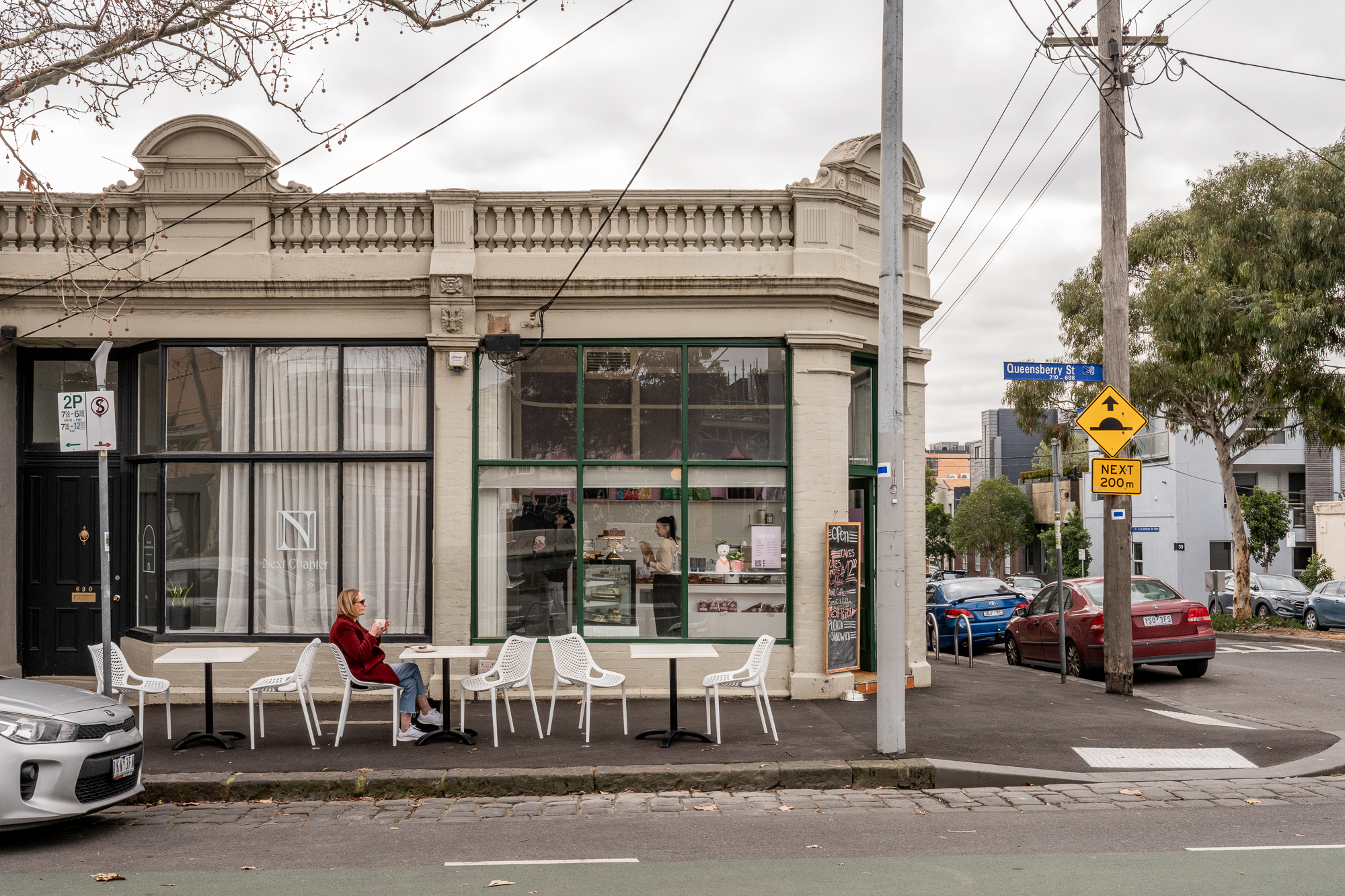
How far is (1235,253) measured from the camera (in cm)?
2245

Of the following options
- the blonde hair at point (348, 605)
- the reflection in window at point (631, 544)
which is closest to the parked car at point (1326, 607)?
the reflection in window at point (631, 544)

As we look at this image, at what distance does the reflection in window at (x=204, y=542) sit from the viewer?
1211cm

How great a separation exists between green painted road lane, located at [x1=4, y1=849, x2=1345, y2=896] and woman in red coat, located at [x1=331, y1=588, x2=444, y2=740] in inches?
127

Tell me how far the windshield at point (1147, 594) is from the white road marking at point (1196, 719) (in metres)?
3.56

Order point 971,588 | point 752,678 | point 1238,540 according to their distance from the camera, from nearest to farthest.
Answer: point 752,678
point 971,588
point 1238,540

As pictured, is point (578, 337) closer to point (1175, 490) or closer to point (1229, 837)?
point (1229, 837)

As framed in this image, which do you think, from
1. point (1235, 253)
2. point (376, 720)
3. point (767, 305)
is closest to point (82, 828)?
point (376, 720)

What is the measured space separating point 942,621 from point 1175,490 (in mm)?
27479

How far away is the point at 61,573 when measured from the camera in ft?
41.2

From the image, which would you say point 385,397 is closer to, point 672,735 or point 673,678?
point 673,678

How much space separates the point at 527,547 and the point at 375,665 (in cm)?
282

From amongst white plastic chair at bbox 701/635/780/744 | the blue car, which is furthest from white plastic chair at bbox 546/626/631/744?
the blue car

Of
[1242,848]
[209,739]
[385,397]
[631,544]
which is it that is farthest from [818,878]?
[385,397]

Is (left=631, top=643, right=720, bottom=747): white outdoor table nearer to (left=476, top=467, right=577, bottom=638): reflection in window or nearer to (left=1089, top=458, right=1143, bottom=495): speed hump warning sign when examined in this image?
(left=476, top=467, right=577, bottom=638): reflection in window
